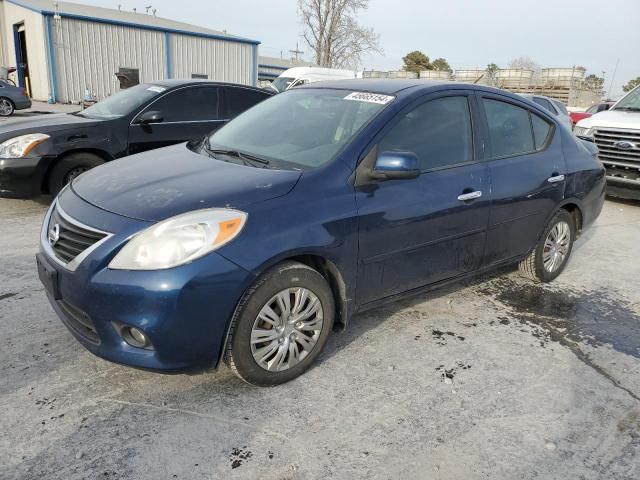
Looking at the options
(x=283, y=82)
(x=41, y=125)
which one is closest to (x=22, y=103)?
(x=283, y=82)

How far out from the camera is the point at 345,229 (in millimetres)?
2930

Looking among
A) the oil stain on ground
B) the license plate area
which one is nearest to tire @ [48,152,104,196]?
the license plate area

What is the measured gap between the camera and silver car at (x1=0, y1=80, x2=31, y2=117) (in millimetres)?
17500

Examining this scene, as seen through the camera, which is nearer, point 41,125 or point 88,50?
point 41,125

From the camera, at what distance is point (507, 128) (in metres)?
4.07

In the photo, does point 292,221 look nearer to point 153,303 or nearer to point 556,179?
point 153,303

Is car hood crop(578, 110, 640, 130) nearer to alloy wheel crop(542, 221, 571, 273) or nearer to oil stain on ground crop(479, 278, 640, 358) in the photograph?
alloy wheel crop(542, 221, 571, 273)

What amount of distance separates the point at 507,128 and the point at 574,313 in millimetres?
1556

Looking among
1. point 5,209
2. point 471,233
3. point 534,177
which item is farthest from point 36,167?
point 534,177

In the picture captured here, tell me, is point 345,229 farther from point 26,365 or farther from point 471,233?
point 26,365

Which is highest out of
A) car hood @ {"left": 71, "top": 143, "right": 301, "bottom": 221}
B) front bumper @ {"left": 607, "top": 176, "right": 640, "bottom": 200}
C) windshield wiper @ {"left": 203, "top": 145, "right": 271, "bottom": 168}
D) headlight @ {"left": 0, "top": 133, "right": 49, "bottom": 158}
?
windshield wiper @ {"left": 203, "top": 145, "right": 271, "bottom": 168}

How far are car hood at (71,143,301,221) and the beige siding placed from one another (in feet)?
77.3

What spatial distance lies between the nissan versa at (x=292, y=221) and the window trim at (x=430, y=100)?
0.04ft

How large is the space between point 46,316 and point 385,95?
269 centimetres
